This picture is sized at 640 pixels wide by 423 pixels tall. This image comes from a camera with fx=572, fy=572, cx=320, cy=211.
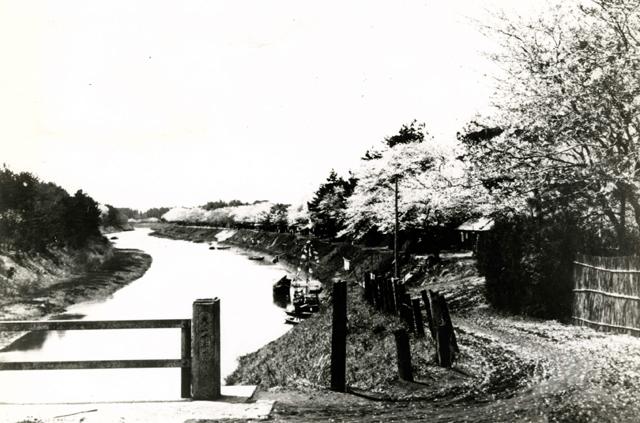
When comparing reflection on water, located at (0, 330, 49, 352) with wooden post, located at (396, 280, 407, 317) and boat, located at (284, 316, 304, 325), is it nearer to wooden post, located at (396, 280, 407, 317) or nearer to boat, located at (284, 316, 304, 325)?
boat, located at (284, 316, 304, 325)

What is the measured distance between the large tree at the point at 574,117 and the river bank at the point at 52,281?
2589 centimetres

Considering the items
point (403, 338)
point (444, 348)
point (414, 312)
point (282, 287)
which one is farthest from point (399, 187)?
point (403, 338)

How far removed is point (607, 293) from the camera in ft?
44.3

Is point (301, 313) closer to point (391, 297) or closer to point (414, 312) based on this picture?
point (391, 297)

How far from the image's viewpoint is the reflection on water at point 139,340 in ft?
74.3

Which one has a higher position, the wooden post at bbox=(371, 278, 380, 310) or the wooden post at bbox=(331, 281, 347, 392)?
the wooden post at bbox=(331, 281, 347, 392)

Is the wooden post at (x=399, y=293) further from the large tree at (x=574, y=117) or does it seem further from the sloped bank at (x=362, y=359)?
the large tree at (x=574, y=117)

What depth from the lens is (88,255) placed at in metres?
62.7

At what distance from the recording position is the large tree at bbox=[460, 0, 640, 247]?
46.6ft

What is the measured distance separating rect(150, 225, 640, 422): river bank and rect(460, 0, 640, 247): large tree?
3.85 metres

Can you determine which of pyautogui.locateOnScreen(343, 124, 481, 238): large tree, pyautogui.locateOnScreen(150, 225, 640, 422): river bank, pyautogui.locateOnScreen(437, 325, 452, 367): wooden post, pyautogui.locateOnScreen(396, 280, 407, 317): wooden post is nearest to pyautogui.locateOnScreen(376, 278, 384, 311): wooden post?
pyautogui.locateOnScreen(150, 225, 640, 422): river bank

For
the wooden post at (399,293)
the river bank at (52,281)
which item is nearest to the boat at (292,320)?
the river bank at (52,281)

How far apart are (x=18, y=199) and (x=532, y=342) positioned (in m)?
46.6

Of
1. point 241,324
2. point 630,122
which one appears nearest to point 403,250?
point 241,324
